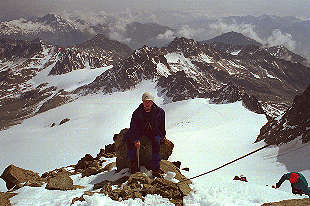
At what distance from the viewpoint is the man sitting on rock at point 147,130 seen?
11.9 metres

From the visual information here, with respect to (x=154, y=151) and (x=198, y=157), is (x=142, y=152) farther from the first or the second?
(x=198, y=157)

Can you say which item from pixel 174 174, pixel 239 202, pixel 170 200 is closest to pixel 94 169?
pixel 174 174

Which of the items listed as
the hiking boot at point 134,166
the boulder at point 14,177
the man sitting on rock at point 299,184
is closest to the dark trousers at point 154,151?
the hiking boot at point 134,166

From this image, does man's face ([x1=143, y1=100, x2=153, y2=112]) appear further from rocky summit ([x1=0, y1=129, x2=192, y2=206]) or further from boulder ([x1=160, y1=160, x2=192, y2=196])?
boulder ([x1=160, y1=160, x2=192, y2=196])

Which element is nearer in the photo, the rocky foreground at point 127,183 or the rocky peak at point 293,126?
the rocky foreground at point 127,183

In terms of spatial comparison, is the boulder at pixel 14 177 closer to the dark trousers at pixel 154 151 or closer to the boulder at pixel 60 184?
the boulder at pixel 60 184

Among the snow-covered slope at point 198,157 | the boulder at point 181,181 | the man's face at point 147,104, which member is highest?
the man's face at point 147,104

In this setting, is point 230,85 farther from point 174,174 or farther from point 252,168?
point 174,174

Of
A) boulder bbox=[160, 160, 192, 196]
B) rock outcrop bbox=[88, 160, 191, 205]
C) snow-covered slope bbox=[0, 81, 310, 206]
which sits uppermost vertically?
rock outcrop bbox=[88, 160, 191, 205]

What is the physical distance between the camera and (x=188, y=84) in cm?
19100

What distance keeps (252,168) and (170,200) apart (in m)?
19.8

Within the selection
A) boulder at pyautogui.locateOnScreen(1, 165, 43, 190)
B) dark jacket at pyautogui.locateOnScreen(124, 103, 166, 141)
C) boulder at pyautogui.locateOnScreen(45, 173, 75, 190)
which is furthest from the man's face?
boulder at pyautogui.locateOnScreen(1, 165, 43, 190)

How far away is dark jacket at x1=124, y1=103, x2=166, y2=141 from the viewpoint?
1194 cm

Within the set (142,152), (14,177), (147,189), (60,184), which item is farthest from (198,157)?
(147,189)
